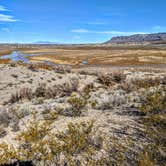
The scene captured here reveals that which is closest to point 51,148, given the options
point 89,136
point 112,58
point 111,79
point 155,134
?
point 89,136

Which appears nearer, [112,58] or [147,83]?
[147,83]

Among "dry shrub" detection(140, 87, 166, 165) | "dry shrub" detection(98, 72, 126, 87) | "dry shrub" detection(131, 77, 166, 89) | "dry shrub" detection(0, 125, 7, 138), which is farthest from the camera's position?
"dry shrub" detection(98, 72, 126, 87)

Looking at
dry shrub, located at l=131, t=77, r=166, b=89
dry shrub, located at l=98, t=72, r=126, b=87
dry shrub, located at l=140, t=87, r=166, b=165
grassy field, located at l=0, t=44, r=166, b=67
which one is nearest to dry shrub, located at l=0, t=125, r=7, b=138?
dry shrub, located at l=140, t=87, r=166, b=165

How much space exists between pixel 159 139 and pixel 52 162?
228 centimetres

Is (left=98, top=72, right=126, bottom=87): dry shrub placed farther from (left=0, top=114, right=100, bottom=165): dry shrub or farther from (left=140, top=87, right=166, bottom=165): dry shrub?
(left=0, top=114, right=100, bottom=165): dry shrub

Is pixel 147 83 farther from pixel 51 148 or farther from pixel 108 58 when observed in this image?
pixel 108 58

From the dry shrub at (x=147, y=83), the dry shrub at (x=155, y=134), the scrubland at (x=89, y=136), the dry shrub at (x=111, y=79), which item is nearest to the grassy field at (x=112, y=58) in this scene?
the dry shrub at (x=111, y=79)

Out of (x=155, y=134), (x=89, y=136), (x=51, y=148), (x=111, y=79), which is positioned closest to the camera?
(x=51, y=148)

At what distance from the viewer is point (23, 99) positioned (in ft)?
44.9

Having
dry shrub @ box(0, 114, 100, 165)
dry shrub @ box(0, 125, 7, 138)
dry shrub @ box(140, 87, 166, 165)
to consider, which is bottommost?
dry shrub @ box(0, 125, 7, 138)

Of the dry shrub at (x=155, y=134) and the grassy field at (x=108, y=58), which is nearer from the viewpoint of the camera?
the dry shrub at (x=155, y=134)

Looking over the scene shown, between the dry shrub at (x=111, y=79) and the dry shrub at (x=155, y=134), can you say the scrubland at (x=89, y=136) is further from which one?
→ the dry shrub at (x=111, y=79)

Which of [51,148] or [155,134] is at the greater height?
[155,134]

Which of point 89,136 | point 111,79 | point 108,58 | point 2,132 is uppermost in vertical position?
point 89,136
